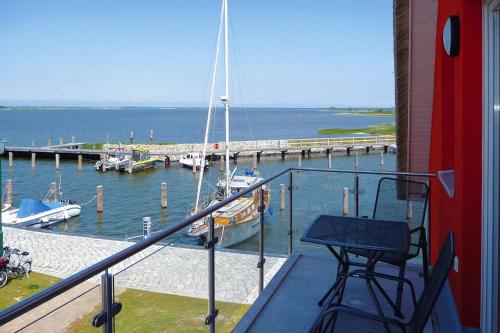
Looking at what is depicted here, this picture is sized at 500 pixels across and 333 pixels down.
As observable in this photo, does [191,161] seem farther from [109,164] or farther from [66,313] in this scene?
[66,313]

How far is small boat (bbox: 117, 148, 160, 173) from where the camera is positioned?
34844mm

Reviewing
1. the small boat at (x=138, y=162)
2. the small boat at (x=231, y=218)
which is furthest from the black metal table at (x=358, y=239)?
the small boat at (x=138, y=162)

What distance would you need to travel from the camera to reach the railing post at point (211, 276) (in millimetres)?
2619

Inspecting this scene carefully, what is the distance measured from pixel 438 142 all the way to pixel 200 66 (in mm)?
51751

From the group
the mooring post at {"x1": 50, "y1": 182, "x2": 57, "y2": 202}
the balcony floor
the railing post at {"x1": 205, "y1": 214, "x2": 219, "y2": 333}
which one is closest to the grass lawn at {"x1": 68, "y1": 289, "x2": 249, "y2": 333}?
the railing post at {"x1": 205, "y1": 214, "x2": 219, "y2": 333}

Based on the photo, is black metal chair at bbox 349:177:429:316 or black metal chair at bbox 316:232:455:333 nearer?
black metal chair at bbox 316:232:455:333

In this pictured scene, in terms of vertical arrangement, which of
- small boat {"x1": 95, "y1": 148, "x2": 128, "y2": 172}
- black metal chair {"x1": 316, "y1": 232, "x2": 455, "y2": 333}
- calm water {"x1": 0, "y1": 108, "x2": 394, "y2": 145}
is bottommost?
small boat {"x1": 95, "y1": 148, "x2": 128, "y2": 172}

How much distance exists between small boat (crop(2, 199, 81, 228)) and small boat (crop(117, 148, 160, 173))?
43.4 feet

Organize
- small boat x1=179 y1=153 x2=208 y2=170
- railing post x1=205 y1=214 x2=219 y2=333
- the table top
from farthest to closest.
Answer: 1. small boat x1=179 y1=153 x2=208 y2=170
2. the table top
3. railing post x1=205 y1=214 x2=219 y2=333

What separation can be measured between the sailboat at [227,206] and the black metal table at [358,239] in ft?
1.71

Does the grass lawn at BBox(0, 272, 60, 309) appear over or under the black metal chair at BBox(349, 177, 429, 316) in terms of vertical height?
under

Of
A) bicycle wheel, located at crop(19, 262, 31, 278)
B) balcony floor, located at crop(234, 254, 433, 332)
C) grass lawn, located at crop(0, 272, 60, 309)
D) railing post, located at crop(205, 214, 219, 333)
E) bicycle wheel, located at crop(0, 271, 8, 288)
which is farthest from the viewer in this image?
bicycle wheel, located at crop(19, 262, 31, 278)

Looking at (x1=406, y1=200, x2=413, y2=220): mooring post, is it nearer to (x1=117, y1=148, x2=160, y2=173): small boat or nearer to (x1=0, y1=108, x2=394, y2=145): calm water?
(x1=117, y1=148, x2=160, y2=173): small boat

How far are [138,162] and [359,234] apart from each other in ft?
110
